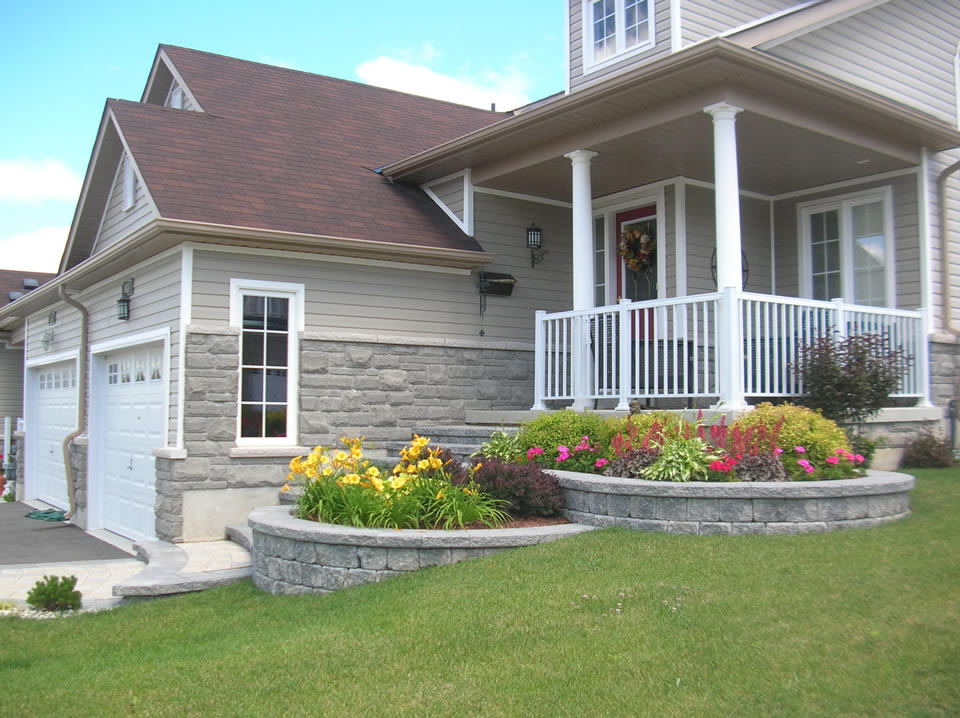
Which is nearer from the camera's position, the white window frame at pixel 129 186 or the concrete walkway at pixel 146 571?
the concrete walkway at pixel 146 571

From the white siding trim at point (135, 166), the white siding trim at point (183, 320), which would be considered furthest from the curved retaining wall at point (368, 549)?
the white siding trim at point (135, 166)

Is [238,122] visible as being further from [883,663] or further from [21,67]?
[883,663]

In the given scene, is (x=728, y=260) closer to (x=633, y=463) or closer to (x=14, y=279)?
(x=633, y=463)

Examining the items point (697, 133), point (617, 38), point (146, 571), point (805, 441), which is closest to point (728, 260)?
point (697, 133)

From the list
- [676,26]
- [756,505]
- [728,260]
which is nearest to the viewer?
[756,505]

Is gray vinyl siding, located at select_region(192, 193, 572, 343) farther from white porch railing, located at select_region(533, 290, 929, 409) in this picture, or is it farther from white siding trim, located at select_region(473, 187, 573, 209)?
white porch railing, located at select_region(533, 290, 929, 409)

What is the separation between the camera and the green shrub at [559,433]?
7699mm

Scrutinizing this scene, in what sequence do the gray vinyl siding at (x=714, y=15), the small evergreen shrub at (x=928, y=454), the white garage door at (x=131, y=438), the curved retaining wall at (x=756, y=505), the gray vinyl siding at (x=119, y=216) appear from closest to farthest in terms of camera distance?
the curved retaining wall at (x=756, y=505), the small evergreen shrub at (x=928, y=454), the gray vinyl siding at (x=714, y=15), the white garage door at (x=131, y=438), the gray vinyl siding at (x=119, y=216)

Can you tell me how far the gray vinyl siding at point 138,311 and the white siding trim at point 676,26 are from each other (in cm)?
569

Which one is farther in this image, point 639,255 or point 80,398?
point 80,398

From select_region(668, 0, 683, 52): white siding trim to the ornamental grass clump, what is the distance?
532 cm

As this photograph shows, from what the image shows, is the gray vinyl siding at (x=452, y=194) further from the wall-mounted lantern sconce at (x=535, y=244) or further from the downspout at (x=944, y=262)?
the downspout at (x=944, y=262)

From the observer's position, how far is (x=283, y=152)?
1131cm

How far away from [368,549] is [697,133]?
5.48m
